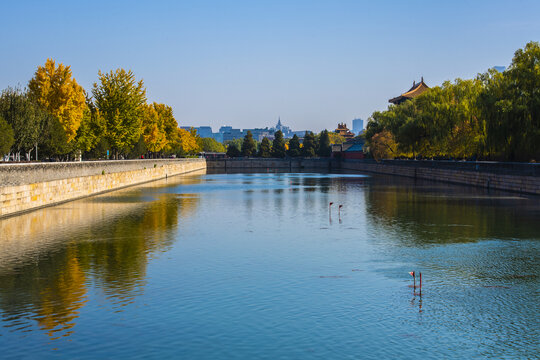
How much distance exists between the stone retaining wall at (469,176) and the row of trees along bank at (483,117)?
2.59m

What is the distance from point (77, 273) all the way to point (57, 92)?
63346 millimetres

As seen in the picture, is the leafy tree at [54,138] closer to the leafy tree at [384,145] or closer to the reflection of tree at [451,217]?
the reflection of tree at [451,217]

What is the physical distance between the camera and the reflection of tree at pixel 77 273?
1486cm

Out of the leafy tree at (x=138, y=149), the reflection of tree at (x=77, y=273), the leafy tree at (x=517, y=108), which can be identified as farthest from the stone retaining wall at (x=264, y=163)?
the reflection of tree at (x=77, y=273)

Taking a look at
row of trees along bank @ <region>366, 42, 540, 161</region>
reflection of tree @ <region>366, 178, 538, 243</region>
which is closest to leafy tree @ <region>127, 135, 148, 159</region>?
row of trees along bank @ <region>366, 42, 540, 161</region>

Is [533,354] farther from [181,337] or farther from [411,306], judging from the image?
[181,337]

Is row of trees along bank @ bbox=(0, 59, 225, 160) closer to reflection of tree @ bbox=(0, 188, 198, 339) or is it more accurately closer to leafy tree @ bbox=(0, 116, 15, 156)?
leafy tree @ bbox=(0, 116, 15, 156)

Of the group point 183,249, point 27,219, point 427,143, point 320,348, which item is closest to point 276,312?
point 320,348

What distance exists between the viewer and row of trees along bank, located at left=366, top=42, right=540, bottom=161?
5656 cm

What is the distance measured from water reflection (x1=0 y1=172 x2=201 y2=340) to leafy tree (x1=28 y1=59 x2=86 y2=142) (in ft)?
130

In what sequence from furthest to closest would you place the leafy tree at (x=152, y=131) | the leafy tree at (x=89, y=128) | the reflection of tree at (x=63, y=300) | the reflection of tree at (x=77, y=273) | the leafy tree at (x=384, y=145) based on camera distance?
the leafy tree at (x=152, y=131) → the leafy tree at (x=384, y=145) → the leafy tree at (x=89, y=128) → the reflection of tree at (x=77, y=273) → the reflection of tree at (x=63, y=300)

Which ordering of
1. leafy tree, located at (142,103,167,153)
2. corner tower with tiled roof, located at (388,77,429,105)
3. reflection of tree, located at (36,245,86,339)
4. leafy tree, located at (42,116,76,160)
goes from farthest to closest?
corner tower with tiled roof, located at (388,77,429,105) < leafy tree, located at (142,103,167,153) < leafy tree, located at (42,116,76,160) < reflection of tree, located at (36,245,86,339)

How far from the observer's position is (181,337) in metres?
12.9

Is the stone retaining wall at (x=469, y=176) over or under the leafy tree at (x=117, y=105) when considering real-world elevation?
under
